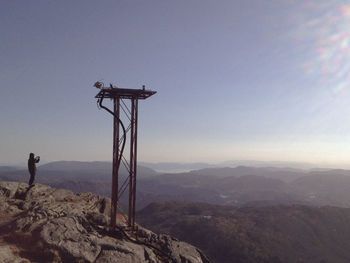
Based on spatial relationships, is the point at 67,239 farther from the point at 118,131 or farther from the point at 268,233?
the point at 268,233

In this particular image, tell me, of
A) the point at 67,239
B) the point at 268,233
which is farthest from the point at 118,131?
the point at 268,233

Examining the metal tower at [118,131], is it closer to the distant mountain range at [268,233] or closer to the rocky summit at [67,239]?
the rocky summit at [67,239]

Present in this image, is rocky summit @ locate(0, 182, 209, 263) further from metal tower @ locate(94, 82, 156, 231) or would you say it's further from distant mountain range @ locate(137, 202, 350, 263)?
distant mountain range @ locate(137, 202, 350, 263)

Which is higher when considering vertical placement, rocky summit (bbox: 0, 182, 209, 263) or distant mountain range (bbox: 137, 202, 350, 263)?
rocky summit (bbox: 0, 182, 209, 263)

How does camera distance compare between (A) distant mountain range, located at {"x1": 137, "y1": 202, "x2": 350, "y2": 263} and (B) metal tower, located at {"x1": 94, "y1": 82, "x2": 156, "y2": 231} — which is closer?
(B) metal tower, located at {"x1": 94, "y1": 82, "x2": 156, "y2": 231}

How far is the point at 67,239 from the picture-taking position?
1588 cm

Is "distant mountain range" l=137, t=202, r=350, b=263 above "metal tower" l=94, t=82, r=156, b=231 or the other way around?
the other way around

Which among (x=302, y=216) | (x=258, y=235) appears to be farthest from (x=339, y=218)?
(x=258, y=235)

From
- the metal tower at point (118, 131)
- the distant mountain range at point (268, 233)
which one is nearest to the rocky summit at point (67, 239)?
the metal tower at point (118, 131)

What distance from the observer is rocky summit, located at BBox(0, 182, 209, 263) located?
14.7 metres

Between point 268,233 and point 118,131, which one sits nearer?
point 118,131

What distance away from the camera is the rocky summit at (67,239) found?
14.7 meters

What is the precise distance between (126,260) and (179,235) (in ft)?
Result: 327

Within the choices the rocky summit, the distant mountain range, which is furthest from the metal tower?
the distant mountain range
